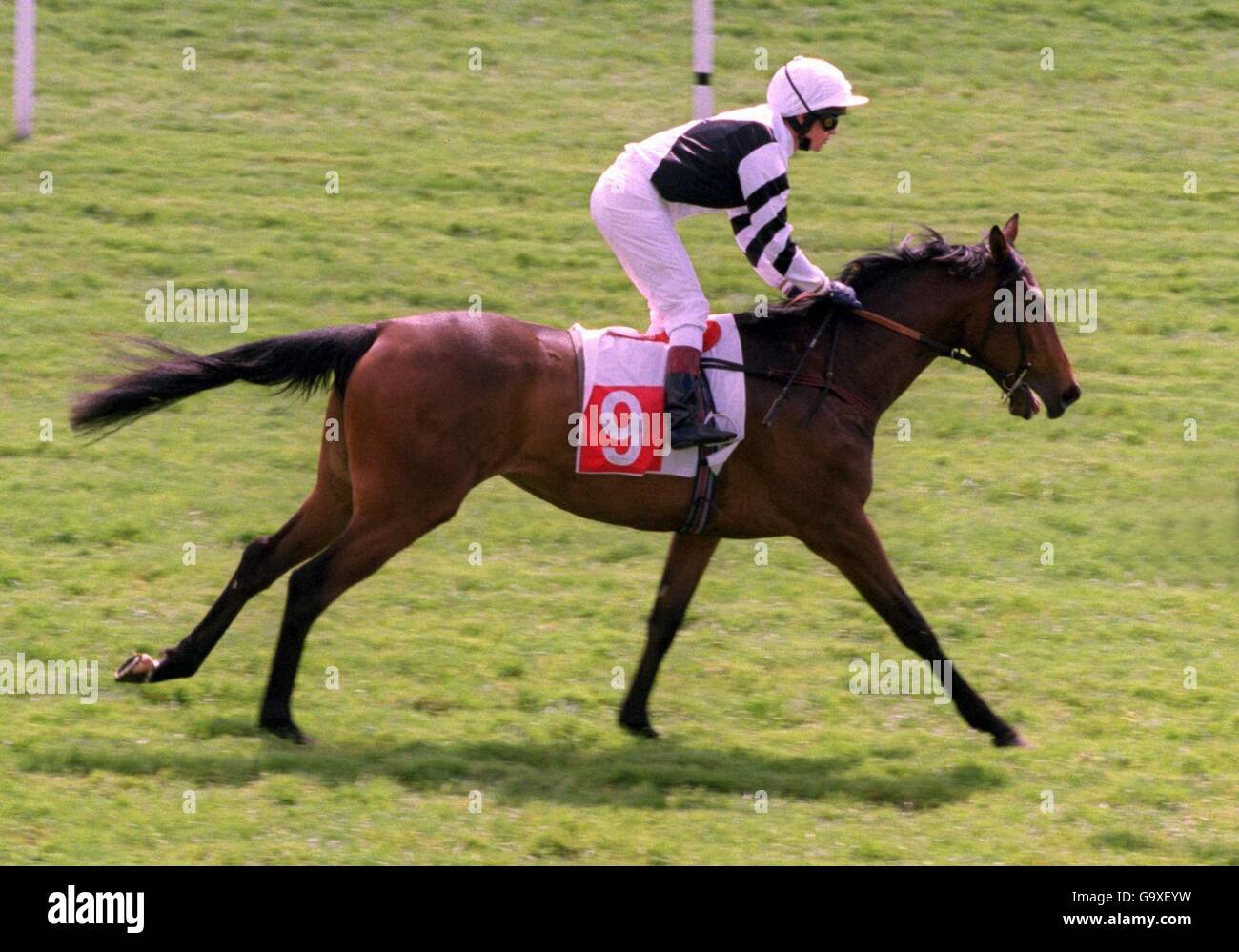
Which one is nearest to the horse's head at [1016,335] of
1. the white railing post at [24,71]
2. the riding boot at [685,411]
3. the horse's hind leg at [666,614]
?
the riding boot at [685,411]

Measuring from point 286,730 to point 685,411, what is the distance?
196 centimetres

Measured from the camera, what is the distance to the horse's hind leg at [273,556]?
22.2 feet

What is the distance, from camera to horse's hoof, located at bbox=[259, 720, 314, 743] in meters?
6.53

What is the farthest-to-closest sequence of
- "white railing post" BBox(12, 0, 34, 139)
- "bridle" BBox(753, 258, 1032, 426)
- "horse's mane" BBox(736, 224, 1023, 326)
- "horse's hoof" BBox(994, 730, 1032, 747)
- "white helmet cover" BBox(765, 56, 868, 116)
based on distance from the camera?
"white railing post" BBox(12, 0, 34, 139)
"horse's mane" BBox(736, 224, 1023, 326)
"bridle" BBox(753, 258, 1032, 426)
"horse's hoof" BBox(994, 730, 1032, 747)
"white helmet cover" BBox(765, 56, 868, 116)

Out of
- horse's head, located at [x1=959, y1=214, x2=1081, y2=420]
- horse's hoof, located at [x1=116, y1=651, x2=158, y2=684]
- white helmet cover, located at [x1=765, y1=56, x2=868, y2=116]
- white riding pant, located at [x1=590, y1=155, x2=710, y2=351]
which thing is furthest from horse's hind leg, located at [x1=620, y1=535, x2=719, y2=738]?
horse's hoof, located at [x1=116, y1=651, x2=158, y2=684]

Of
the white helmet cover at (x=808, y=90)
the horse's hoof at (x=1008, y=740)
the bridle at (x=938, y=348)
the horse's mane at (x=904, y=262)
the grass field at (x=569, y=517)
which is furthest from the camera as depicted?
the horse's mane at (x=904, y=262)

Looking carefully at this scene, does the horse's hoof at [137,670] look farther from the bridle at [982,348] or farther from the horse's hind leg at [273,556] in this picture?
the bridle at [982,348]

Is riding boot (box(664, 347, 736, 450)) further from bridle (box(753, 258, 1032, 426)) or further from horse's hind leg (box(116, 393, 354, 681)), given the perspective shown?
horse's hind leg (box(116, 393, 354, 681))

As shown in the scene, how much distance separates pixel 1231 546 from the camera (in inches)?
321

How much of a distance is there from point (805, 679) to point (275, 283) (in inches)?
220

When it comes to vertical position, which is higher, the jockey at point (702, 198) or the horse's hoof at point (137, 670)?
the jockey at point (702, 198)

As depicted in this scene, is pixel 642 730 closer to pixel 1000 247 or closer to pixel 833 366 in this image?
pixel 833 366

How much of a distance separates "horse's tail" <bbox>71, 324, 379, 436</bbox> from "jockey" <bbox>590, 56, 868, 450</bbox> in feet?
3.68
